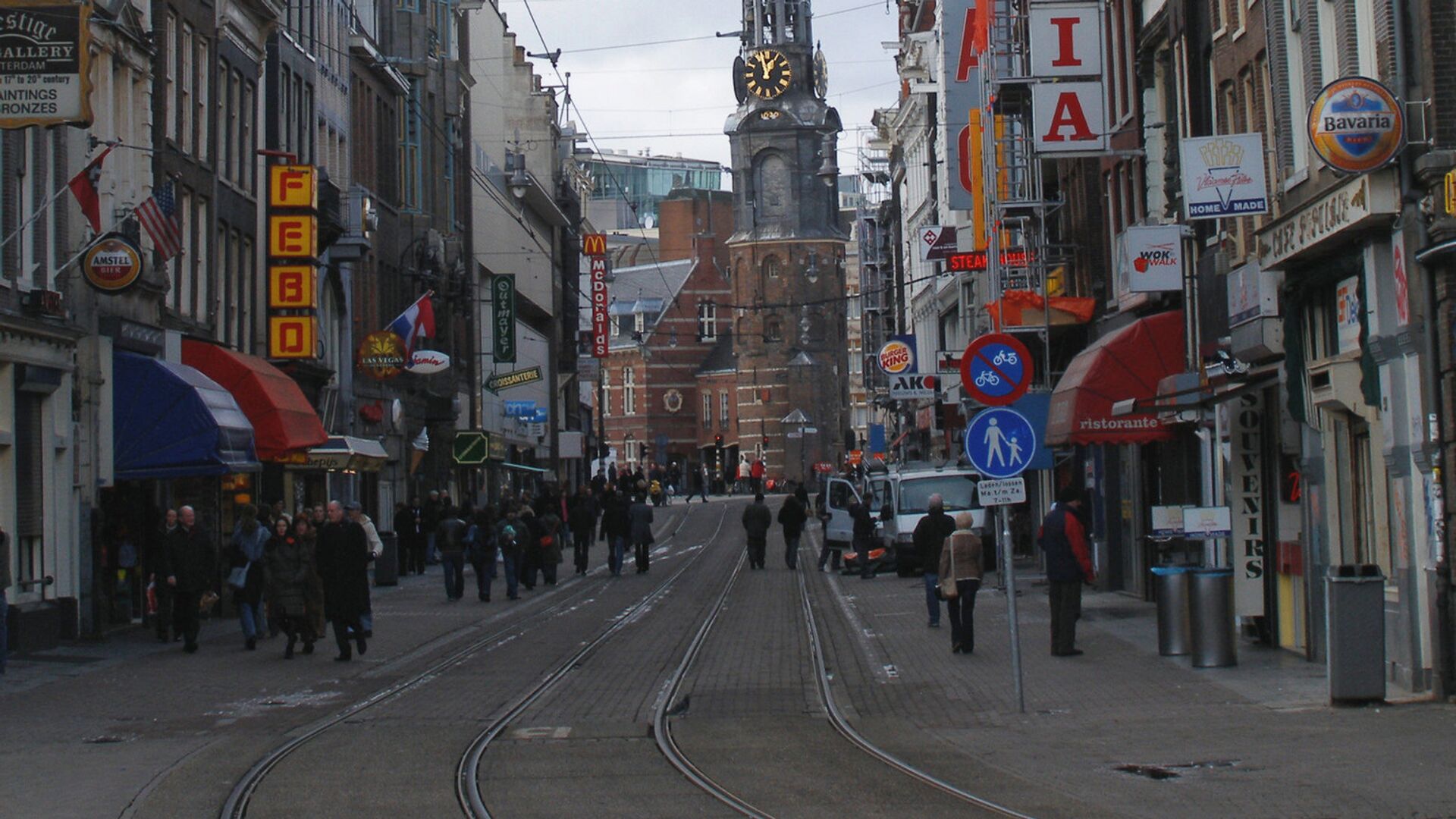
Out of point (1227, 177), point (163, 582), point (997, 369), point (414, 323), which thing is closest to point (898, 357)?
point (414, 323)

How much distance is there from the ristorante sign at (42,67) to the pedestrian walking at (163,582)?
535cm

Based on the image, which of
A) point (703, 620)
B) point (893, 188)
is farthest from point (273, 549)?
point (893, 188)

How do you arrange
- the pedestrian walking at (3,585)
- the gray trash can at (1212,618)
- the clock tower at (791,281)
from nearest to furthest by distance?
the gray trash can at (1212,618) → the pedestrian walking at (3,585) → the clock tower at (791,281)

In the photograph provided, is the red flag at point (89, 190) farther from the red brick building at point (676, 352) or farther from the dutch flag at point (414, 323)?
the red brick building at point (676, 352)

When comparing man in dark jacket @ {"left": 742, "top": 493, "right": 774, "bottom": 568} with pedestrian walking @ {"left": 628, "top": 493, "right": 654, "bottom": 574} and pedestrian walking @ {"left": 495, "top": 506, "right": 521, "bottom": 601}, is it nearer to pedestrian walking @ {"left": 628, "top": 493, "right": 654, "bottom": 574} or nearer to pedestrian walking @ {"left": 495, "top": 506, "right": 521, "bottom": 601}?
pedestrian walking @ {"left": 628, "top": 493, "right": 654, "bottom": 574}

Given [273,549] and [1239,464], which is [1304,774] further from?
[273,549]

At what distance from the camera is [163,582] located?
74.6 feet

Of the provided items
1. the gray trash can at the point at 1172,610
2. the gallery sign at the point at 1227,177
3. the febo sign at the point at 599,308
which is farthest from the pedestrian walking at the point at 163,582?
the febo sign at the point at 599,308

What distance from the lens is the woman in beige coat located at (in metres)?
20.6

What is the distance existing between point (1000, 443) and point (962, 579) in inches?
191

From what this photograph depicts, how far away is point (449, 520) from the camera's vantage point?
31.3 meters

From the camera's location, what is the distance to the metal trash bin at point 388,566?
37250 mm

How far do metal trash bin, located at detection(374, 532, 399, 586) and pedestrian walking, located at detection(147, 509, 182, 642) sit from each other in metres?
11.4

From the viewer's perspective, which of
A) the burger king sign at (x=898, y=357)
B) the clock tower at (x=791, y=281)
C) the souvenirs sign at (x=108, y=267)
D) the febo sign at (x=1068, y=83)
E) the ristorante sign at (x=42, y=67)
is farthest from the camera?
the clock tower at (x=791, y=281)
